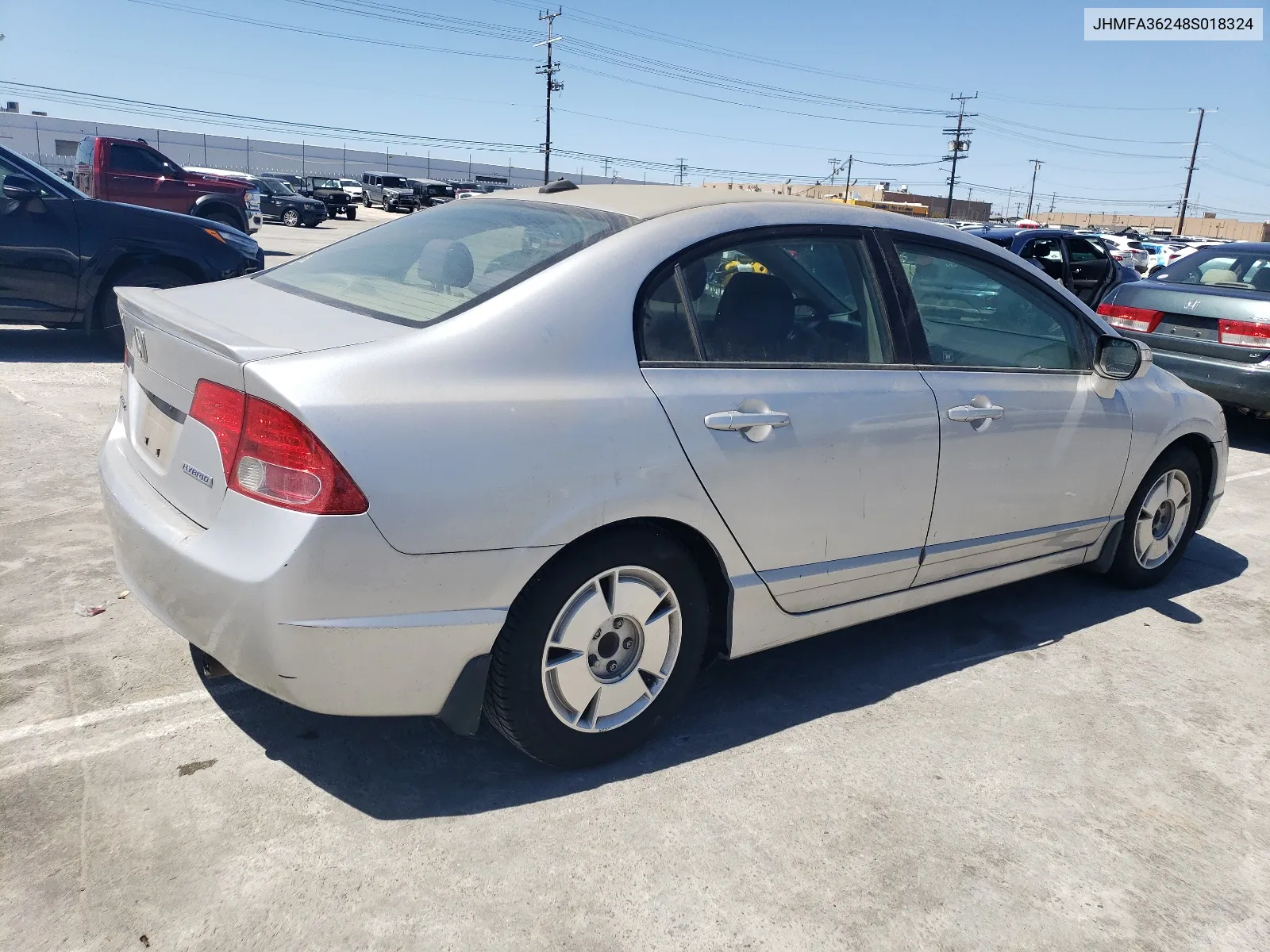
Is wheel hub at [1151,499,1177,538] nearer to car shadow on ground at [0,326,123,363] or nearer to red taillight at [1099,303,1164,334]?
red taillight at [1099,303,1164,334]

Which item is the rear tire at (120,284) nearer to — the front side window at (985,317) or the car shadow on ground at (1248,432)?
the front side window at (985,317)

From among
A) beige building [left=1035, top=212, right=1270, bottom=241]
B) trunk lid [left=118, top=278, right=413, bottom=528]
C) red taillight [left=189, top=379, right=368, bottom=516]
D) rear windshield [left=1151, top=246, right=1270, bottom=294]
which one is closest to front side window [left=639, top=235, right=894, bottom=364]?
trunk lid [left=118, top=278, right=413, bottom=528]

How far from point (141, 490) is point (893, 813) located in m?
2.27

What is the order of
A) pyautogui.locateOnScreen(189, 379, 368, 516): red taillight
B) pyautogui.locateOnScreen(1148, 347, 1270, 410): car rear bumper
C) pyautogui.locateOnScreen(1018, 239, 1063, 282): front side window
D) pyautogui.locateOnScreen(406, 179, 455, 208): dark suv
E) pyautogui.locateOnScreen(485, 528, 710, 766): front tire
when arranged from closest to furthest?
pyautogui.locateOnScreen(189, 379, 368, 516): red taillight, pyautogui.locateOnScreen(485, 528, 710, 766): front tire, pyautogui.locateOnScreen(1148, 347, 1270, 410): car rear bumper, pyautogui.locateOnScreen(1018, 239, 1063, 282): front side window, pyautogui.locateOnScreen(406, 179, 455, 208): dark suv

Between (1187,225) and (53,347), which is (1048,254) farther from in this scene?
(1187,225)

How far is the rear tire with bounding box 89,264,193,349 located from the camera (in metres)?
7.96

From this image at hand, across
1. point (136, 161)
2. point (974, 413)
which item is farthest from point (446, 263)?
point (136, 161)

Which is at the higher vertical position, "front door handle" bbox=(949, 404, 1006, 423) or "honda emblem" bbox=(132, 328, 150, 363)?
"honda emblem" bbox=(132, 328, 150, 363)

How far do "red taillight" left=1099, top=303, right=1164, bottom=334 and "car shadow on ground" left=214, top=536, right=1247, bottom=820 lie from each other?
14.0ft

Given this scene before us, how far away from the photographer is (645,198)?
10.6ft

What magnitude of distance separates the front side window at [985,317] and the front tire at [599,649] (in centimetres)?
136

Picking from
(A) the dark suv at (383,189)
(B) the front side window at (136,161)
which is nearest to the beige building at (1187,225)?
(A) the dark suv at (383,189)

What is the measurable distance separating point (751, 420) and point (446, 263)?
1053 millimetres

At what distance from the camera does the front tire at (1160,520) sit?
4.42 metres
